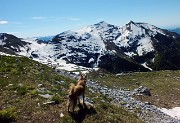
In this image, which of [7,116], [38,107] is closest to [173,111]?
[38,107]

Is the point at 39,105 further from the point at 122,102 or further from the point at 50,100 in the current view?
the point at 122,102

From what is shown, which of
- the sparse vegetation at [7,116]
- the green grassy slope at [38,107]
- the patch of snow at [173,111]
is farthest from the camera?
the patch of snow at [173,111]

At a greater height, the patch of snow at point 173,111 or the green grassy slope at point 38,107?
the green grassy slope at point 38,107

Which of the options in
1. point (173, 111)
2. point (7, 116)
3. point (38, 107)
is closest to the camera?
point (7, 116)

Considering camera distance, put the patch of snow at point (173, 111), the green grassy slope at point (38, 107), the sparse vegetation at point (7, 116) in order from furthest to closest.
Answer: the patch of snow at point (173, 111), the green grassy slope at point (38, 107), the sparse vegetation at point (7, 116)

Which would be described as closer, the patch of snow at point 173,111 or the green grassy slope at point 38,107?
the green grassy slope at point 38,107

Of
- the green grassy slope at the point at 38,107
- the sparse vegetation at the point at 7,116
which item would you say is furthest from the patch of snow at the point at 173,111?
the sparse vegetation at the point at 7,116

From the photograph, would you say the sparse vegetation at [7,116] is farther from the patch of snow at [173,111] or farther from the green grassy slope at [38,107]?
the patch of snow at [173,111]

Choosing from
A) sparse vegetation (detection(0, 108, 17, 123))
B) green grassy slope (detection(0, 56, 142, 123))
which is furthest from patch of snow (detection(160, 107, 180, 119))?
sparse vegetation (detection(0, 108, 17, 123))

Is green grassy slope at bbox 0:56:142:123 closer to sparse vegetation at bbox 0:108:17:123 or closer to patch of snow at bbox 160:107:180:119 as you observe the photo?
sparse vegetation at bbox 0:108:17:123

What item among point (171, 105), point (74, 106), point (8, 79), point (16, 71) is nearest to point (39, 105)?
point (74, 106)

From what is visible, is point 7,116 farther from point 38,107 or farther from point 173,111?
point 173,111

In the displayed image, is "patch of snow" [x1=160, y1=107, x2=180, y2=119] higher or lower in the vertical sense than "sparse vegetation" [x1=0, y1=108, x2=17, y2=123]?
lower

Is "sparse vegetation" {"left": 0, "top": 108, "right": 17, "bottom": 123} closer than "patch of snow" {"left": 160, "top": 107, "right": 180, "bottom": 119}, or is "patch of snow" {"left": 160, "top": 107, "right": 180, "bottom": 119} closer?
"sparse vegetation" {"left": 0, "top": 108, "right": 17, "bottom": 123}
